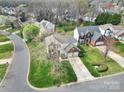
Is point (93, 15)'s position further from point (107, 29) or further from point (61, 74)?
point (61, 74)

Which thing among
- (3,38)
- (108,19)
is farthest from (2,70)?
(108,19)

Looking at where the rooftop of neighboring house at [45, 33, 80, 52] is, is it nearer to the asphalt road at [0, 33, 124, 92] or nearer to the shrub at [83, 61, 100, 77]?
the shrub at [83, 61, 100, 77]

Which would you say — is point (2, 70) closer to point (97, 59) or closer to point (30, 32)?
point (97, 59)

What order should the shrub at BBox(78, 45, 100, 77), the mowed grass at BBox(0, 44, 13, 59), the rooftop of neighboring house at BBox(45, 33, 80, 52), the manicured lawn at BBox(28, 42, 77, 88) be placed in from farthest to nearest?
the mowed grass at BBox(0, 44, 13, 59), the rooftop of neighboring house at BBox(45, 33, 80, 52), the shrub at BBox(78, 45, 100, 77), the manicured lawn at BBox(28, 42, 77, 88)

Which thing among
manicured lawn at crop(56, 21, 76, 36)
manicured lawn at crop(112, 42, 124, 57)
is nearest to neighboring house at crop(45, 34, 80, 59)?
manicured lawn at crop(112, 42, 124, 57)

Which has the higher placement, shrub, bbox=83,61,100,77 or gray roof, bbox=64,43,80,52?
gray roof, bbox=64,43,80,52

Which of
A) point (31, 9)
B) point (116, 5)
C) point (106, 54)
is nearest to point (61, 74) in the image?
point (106, 54)

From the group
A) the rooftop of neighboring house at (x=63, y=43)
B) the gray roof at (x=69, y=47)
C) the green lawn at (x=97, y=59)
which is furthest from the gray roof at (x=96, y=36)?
the gray roof at (x=69, y=47)
